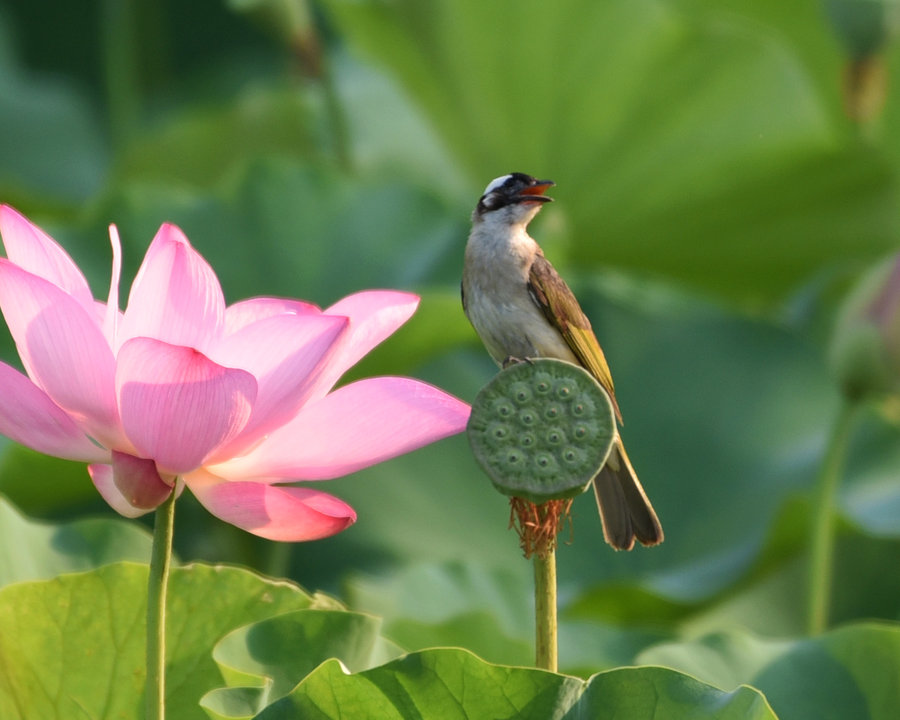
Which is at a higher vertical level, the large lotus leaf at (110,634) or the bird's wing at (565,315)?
the bird's wing at (565,315)

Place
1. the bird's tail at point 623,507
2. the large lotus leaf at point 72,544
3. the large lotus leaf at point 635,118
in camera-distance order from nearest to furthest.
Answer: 1. the bird's tail at point 623,507
2. the large lotus leaf at point 72,544
3. the large lotus leaf at point 635,118

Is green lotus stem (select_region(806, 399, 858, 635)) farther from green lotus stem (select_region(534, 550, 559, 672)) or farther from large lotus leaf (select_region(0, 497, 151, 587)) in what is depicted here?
green lotus stem (select_region(534, 550, 559, 672))

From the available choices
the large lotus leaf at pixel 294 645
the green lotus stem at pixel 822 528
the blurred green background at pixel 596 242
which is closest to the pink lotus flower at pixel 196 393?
the large lotus leaf at pixel 294 645

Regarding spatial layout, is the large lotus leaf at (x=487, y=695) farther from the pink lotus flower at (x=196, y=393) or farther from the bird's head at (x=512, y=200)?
the bird's head at (x=512, y=200)

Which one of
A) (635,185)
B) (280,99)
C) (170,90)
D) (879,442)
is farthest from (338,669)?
(170,90)

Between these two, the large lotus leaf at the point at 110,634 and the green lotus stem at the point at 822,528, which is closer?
the large lotus leaf at the point at 110,634

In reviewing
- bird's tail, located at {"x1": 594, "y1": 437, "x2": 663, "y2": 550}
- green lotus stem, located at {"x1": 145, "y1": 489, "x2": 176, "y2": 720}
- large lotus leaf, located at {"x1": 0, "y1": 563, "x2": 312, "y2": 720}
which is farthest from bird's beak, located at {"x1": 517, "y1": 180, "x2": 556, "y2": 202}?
green lotus stem, located at {"x1": 145, "y1": 489, "x2": 176, "y2": 720}

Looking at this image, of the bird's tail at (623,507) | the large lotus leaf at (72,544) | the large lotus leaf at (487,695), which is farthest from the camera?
the large lotus leaf at (72,544)
